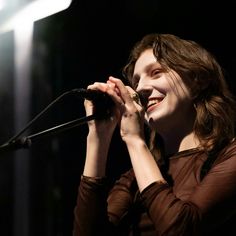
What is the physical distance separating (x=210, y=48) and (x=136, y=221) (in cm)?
109

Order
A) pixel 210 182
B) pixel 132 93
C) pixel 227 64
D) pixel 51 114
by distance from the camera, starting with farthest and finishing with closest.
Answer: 1. pixel 51 114
2. pixel 227 64
3. pixel 132 93
4. pixel 210 182

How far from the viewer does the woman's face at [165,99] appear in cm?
138

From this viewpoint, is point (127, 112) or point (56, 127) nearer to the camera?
point (56, 127)

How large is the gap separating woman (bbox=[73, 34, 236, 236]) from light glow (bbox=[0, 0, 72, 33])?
2.68 feet

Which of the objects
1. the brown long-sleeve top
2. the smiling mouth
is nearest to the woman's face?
the smiling mouth

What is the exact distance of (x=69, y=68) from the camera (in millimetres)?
2311

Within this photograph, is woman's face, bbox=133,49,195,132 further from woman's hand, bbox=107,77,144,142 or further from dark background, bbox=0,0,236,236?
dark background, bbox=0,0,236,236

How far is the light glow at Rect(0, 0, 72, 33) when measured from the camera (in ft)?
7.36

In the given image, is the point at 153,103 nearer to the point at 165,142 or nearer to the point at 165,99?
the point at 165,99

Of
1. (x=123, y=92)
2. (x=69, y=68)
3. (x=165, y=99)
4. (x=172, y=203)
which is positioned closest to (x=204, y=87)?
(x=165, y=99)

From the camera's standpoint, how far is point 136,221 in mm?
1313

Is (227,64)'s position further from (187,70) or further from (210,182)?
(210,182)

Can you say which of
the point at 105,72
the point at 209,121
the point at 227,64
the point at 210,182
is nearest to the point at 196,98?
the point at 209,121

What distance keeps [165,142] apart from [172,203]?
0.38 m
